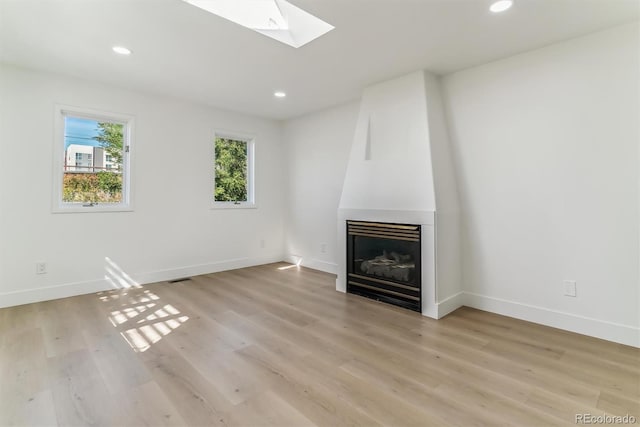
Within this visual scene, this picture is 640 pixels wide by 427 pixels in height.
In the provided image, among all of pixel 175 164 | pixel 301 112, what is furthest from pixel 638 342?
pixel 175 164

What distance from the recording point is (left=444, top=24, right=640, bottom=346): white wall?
2.38 meters

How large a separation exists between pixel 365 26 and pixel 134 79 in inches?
107

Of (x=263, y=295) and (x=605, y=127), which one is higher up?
(x=605, y=127)

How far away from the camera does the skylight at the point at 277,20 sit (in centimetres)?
239

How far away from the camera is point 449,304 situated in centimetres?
304

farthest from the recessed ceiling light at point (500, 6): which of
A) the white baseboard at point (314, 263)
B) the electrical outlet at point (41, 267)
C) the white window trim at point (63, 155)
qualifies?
the electrical outlet at point (41, 267)

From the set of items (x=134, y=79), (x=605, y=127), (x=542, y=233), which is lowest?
(x=542, y=233)

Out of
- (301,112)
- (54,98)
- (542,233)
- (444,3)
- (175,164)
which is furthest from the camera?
(301,112)

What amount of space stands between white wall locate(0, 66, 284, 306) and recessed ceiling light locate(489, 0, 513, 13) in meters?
3.74

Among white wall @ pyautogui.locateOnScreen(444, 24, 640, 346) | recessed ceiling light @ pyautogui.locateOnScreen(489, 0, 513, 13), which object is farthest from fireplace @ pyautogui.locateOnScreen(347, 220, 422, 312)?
recessed ceiling light @ pyautogui.locateOnScreen(489, 0, 513, 13)

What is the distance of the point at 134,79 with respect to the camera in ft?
11.5

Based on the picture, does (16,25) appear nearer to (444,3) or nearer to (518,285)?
(444,3)

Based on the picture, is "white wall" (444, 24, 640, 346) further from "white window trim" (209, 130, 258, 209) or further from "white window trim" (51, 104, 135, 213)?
"white window trim" (51, 104, 135, 213)

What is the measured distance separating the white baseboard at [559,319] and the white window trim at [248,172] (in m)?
3.51
